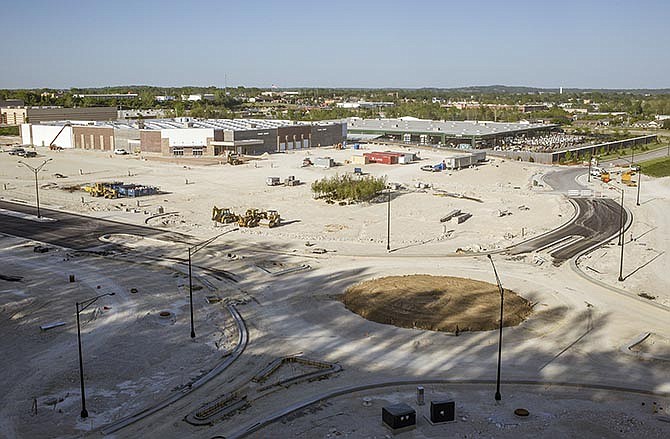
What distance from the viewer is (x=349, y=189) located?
72000 mm

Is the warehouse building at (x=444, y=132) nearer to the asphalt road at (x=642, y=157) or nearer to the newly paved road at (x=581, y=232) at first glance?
the asphalt road at (x=642, y=157)

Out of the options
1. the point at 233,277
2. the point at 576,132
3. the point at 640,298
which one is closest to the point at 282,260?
the point at 233,277

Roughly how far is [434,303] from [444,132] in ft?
358

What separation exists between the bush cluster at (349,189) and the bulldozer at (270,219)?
1028 centimetres

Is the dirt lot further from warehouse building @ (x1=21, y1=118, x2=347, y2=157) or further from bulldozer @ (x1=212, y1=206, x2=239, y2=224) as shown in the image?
warehouse building @ (x1=21, y1=118, x2=347, y2=157)

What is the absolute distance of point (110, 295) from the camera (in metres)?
40.5

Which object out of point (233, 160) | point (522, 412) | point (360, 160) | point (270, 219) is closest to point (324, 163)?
point (360, 160)

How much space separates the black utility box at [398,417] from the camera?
24403 millimetres

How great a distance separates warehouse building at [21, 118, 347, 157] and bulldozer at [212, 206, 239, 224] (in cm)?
5016

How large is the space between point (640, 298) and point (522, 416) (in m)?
19.7

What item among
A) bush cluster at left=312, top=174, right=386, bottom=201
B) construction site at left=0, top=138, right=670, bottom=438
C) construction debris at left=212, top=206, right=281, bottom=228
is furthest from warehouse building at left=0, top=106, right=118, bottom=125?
construction debris at left=212, top=206, right=281, bottom=228

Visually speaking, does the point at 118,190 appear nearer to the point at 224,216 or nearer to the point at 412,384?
the point at 224,216

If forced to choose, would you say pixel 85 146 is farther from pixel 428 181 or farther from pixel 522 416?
pixel 522 416

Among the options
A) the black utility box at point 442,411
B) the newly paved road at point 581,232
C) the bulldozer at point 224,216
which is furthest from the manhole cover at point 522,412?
the bulldozer at point 224,216
